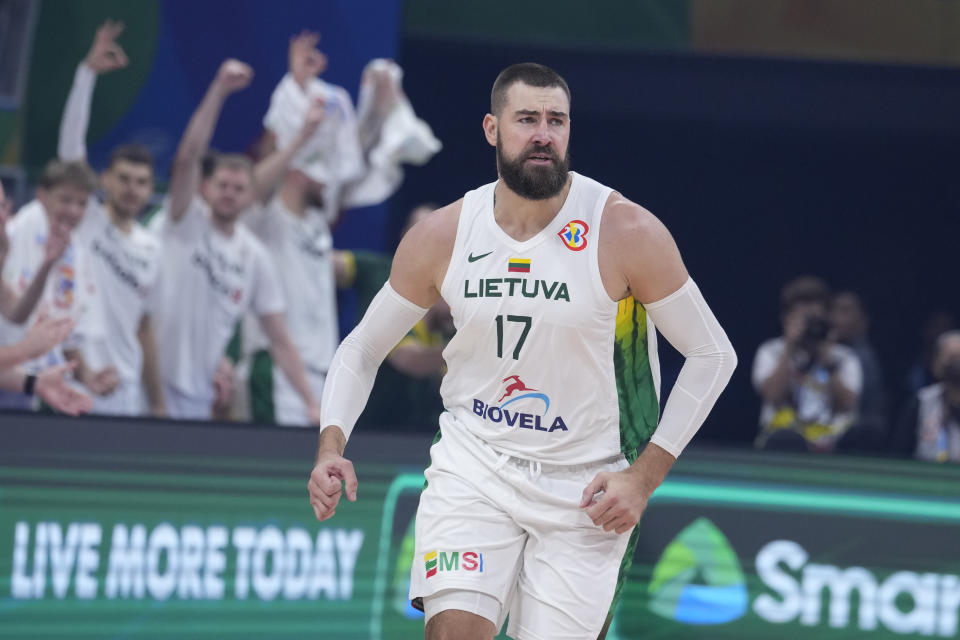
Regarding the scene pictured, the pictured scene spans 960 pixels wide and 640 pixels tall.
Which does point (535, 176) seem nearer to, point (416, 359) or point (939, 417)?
point (416, 359)

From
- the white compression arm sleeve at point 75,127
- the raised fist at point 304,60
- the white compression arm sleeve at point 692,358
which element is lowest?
the white compression arm sleeve at point 692,358

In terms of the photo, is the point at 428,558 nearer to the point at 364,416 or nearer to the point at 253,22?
the point at 364,416

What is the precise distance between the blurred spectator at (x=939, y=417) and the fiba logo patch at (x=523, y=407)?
4.07 metres

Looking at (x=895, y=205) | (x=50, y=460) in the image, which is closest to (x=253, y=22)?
(x=50, y=460)

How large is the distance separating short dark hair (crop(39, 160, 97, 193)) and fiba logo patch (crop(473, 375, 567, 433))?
3509 mm

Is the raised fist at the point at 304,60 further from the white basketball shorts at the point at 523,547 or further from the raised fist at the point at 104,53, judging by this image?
the white basketball shorts at the point at 523,547

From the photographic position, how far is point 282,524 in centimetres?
608

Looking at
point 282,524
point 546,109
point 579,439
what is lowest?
point 282,524

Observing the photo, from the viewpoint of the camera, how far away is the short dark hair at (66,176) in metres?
6.86

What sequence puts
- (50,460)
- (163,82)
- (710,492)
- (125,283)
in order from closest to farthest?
(50,460)
(710,492)
(125,283)
(163,82)

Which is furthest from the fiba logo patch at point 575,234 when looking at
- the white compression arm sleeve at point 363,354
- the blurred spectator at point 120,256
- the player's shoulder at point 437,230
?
the blurred spectator at point 120,256

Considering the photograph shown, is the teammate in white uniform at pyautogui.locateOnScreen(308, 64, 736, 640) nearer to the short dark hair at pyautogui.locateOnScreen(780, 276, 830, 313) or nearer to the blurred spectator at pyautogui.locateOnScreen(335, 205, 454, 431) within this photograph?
the blurred spectator at pyautogui.locateOnScreen(335, 205, 454, 431)

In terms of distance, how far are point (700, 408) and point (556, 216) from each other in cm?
69

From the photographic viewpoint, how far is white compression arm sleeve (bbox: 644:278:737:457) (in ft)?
13.2
